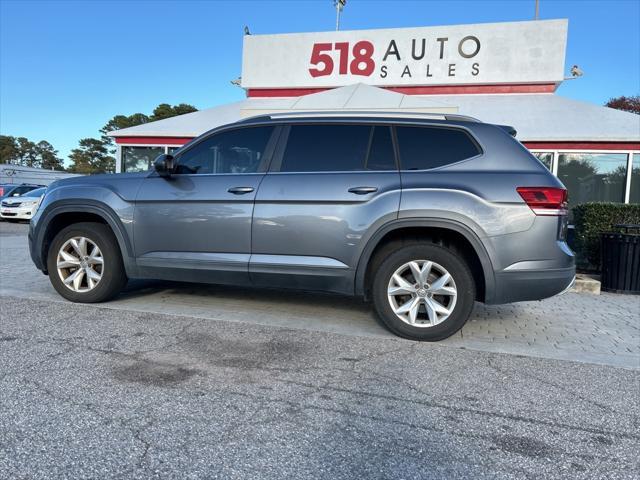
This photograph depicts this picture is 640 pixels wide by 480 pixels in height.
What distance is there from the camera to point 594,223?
785 centimetres

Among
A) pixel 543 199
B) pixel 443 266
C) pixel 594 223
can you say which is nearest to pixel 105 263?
pixel 443 266

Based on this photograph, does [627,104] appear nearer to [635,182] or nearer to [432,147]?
[635,182]

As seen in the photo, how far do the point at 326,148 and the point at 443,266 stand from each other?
1.51 m

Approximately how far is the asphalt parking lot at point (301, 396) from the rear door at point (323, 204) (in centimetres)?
61

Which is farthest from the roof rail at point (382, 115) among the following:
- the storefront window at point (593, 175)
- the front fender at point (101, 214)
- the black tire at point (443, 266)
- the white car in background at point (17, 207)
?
the white car in background at point (17, 207)

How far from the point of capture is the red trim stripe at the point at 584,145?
11.1m

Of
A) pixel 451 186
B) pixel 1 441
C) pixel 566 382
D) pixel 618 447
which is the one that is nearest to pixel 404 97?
pixel 451 186

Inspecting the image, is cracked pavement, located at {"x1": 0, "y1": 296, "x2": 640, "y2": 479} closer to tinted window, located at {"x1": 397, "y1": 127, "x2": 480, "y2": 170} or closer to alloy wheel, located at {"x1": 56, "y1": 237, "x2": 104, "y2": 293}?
alloy wheel, located at {"x1": 56, "y1": 237, "x2": 104, "y2": 293}

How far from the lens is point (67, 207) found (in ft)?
16.8

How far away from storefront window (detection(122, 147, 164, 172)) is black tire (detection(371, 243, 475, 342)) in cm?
1179

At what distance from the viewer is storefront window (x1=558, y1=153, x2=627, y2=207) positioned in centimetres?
1135

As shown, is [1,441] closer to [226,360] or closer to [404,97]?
[226,360]

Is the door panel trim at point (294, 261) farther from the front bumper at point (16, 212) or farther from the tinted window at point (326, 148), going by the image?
the front bumper at point (16, 212)

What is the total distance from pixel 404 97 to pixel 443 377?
27.5 ft
